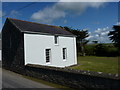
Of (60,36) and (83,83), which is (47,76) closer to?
(83,83)

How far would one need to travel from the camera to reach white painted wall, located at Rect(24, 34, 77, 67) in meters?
13.9

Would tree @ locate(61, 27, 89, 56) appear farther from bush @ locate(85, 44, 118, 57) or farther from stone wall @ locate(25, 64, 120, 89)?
stone wall @ locate(25, 64, 120, 89)

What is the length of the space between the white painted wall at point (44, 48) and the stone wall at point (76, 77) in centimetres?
337

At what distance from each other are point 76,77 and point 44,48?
862cm

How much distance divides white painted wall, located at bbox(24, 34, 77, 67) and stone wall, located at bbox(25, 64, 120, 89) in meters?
3.37

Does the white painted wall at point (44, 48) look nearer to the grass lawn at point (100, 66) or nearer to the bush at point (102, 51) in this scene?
the grass lawn at point (100, 66)

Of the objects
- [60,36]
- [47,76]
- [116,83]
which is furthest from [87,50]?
[116,83]

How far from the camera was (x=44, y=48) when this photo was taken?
1571 centimetres

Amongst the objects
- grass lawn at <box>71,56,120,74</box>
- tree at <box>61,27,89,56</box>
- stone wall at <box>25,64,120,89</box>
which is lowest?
grass lawn at <box>71,56,120,74</box>

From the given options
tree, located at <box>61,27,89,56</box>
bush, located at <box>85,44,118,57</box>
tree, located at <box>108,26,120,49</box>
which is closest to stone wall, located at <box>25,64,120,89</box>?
tree, located at <box>61,27,89,56</box>

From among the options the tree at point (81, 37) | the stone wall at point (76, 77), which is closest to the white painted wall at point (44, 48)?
the stone wall at point (76, 77)

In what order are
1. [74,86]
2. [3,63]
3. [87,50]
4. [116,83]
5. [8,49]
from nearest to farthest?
[116,83], [74,86], [8,49], [3,63], [87,50]

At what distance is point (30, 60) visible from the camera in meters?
13.8

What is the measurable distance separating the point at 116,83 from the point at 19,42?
1155 centimetres
